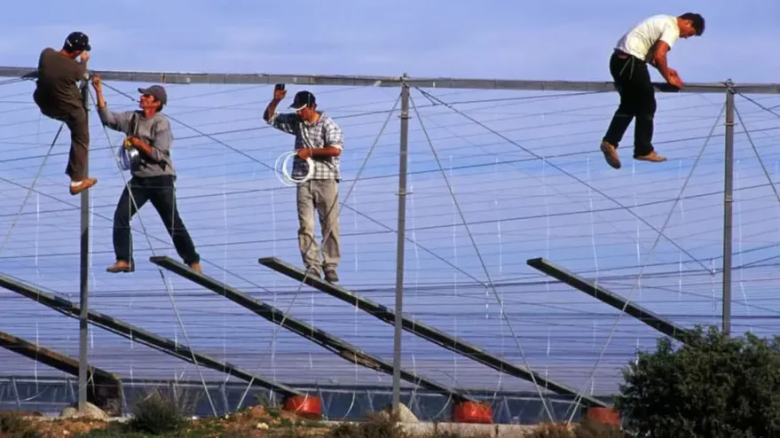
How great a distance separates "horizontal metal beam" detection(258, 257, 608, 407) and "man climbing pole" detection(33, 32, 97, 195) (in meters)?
2.14

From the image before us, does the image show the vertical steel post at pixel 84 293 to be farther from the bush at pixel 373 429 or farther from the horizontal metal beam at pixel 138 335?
the bush at pixel 373 429

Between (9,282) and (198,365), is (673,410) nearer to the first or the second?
(198,365)

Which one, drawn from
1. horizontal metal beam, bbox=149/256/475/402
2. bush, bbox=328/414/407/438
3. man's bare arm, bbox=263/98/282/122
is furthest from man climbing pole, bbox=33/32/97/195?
bush, bbox=328/414/407/438

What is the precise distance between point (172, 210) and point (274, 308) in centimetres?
152

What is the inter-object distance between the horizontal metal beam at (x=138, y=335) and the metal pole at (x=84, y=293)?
0.31m

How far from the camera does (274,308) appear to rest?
17656 millimetres

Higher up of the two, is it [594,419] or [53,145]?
[53,145]

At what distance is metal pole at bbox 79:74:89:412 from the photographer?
57.4 feet

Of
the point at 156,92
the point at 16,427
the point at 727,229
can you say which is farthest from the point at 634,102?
the point at 16,427

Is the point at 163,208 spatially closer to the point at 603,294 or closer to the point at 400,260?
the point at 400,260

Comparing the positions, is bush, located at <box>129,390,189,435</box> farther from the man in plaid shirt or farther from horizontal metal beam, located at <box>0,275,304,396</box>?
the man in plaid shirt

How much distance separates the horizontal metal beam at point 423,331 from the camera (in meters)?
17.4

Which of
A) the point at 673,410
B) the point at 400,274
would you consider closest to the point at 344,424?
the point at 400,274

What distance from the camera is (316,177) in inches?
698
